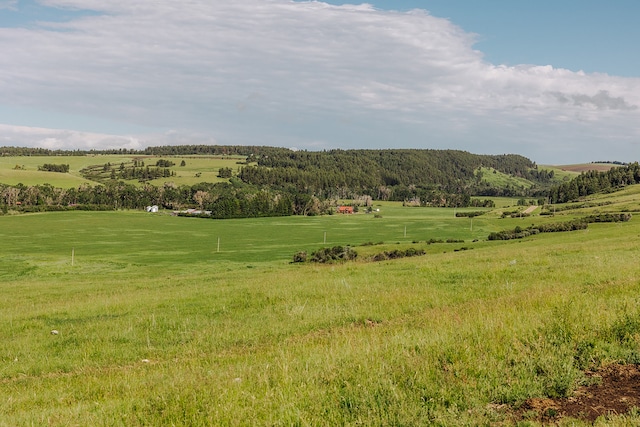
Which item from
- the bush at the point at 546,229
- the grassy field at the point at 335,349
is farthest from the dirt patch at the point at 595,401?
the bush at the point at 546,229

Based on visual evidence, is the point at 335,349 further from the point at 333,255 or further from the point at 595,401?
the point at 333,255

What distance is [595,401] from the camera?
7125 mm

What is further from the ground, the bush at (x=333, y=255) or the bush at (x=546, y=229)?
the bush at (x=546, y=229)

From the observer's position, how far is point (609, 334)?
9.54 metres

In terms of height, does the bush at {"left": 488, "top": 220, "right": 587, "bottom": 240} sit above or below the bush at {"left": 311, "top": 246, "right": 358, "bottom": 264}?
above

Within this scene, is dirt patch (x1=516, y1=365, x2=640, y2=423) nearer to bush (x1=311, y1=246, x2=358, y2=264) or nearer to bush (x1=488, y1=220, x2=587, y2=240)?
bush (x1=311, y1=246, x2=358, y2=264)

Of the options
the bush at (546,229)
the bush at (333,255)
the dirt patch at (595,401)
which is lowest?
the bush at (333,255)

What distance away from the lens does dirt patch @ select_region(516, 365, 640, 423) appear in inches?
264

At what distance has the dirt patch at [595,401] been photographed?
22.0ft

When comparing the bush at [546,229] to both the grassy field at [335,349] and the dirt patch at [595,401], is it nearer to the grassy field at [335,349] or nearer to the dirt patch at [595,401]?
the grassy field at [335,349]

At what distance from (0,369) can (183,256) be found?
3163 inches

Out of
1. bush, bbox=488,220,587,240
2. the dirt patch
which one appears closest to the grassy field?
the dirt patch

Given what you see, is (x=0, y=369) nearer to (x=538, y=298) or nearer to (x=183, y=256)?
(x=538, y=298)

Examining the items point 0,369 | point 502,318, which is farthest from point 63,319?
point 502,318
